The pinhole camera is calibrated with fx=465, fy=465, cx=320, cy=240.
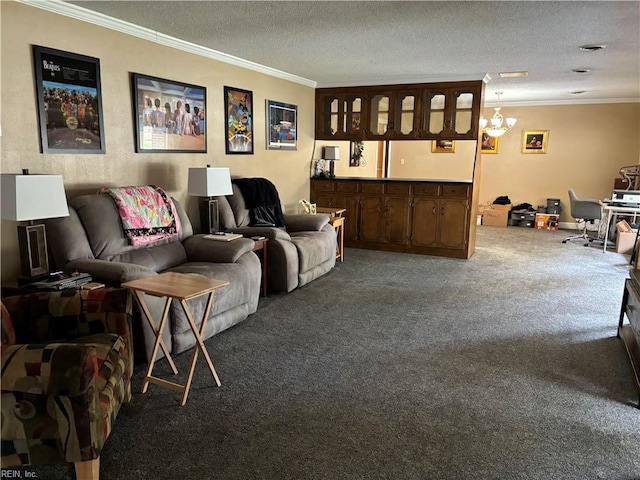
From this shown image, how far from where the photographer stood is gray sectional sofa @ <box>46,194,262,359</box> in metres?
3.00

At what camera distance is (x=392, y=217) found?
21.8 feet

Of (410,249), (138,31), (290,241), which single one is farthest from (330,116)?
(138,31)

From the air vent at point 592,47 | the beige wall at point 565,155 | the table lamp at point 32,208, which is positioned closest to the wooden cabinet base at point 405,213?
the air vent at point 592,47

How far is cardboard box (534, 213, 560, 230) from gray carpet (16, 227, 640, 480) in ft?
15.1

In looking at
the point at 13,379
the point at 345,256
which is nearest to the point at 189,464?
the point at 13,379

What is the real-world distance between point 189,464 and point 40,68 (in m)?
2.84

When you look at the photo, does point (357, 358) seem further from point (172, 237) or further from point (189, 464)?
point (172, 237)

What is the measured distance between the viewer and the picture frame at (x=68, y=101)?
10.8 ft

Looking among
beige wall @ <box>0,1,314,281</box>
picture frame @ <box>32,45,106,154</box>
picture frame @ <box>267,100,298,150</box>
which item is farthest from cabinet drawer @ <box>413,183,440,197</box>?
picture frame @ <box>32,45,106,154</box>

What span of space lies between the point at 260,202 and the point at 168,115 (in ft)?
4.33

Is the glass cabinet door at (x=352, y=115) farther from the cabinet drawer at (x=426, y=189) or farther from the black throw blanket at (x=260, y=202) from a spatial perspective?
the black throw blanket at (x=260, y=202)

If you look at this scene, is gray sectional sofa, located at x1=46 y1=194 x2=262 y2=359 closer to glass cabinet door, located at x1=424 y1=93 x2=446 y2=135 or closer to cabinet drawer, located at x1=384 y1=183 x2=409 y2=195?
cabinet drawer, located at x1=384 y1=183 x2=409 y2=195

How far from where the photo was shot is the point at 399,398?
269cm

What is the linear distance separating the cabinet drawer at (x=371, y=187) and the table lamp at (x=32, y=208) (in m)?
4.53
